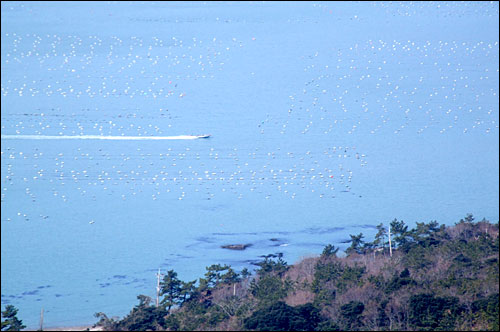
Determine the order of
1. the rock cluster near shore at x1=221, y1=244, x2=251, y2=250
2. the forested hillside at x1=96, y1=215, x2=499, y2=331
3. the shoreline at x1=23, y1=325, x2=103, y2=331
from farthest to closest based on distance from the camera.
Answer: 1. the rock cluster near shore at x1=221, y1=244, x2=251, y2=250
2. the shoreline at x1=23, y1=325, x2=103, y2=331
3. the forested hillside at x1=96, y1=215, x2=499, y2=331

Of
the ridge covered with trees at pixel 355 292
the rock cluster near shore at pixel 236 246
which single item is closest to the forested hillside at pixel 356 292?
the ridge covered with trees at pixel 355 292

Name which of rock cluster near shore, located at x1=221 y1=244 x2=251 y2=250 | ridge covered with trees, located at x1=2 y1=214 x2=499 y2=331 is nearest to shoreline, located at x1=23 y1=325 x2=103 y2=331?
ridge covered with trees, located at x1=2 y1=214 x2=499 y2=331

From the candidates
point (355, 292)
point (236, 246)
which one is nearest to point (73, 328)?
point (236, 246)

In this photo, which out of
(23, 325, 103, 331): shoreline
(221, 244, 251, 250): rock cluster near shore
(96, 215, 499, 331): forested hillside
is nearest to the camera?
(96, 215, 499, 331): forested hillside

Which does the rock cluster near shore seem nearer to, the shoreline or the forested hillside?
the forested hillside

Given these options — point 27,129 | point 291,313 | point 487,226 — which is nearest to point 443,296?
point 291,313

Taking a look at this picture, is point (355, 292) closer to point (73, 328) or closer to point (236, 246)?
point (236, 246)
